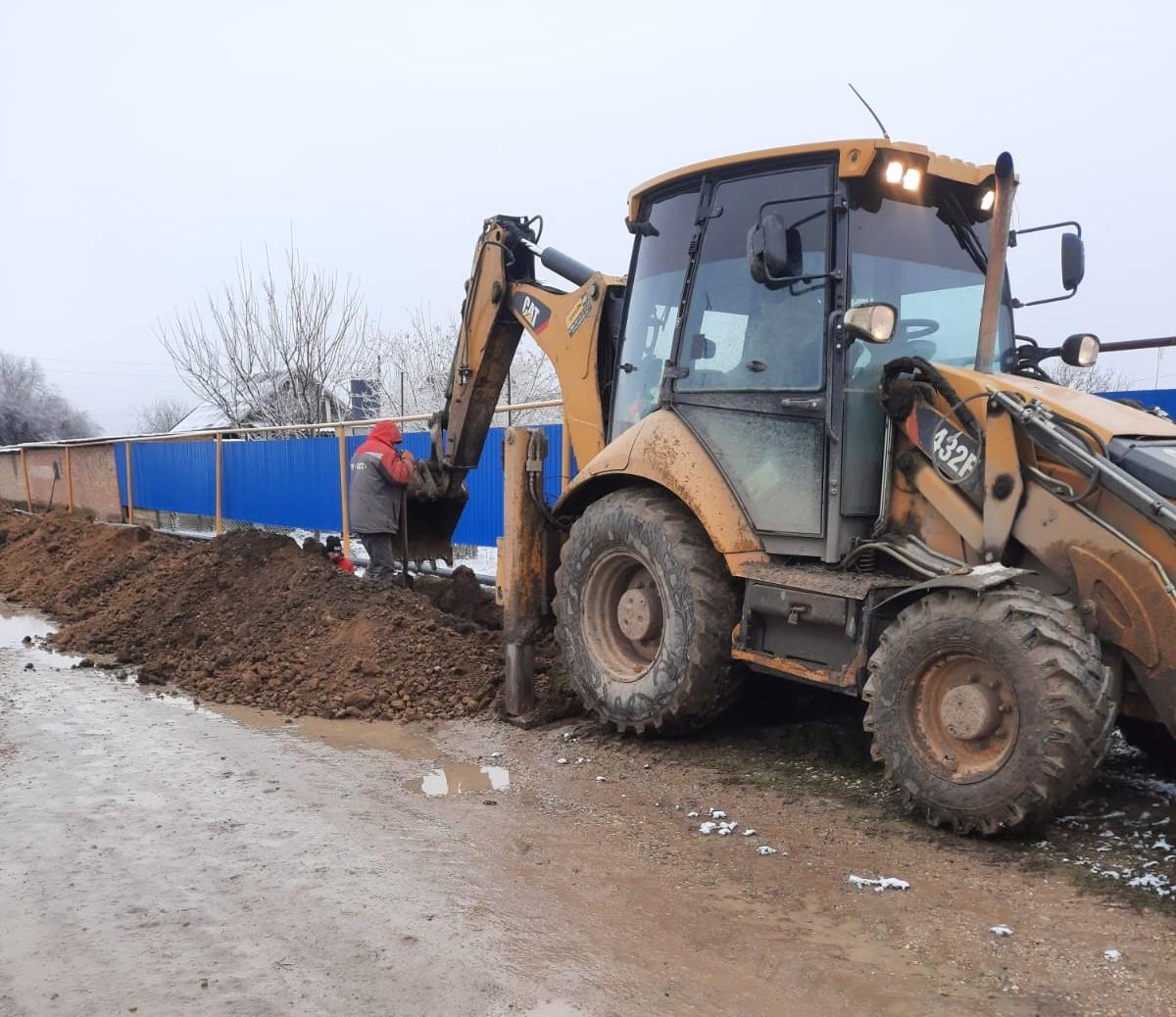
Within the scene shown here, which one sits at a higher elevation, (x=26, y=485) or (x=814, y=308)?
(x=814, y=308)

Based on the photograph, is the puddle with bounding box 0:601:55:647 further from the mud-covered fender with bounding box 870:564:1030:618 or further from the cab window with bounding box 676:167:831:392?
the mud-covered fender with bounding box 870:564:1030:618

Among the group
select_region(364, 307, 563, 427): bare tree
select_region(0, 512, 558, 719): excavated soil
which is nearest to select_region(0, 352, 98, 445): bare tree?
select_region(364, 307, 563, 427): bare tree

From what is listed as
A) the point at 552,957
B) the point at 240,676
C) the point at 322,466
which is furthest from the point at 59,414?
the point at 552,957

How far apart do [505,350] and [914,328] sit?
3.39 m

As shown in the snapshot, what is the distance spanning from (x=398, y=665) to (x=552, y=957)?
11.8 ft

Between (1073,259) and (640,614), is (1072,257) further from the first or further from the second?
(640,614)

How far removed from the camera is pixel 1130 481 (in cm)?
373

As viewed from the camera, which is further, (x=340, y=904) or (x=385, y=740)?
(x=385, y=740)

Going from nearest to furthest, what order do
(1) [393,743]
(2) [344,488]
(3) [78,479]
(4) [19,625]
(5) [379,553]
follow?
(1) [393,743], (5) [379,553], (4) [19,625], (2) [344,488], (3) [78,479]

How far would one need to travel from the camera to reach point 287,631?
7246mm

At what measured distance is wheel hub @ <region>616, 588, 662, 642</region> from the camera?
17.1 ft

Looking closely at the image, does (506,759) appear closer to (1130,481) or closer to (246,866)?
(246,866)

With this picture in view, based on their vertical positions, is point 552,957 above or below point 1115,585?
below

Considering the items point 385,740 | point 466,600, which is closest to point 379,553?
point 466,600
